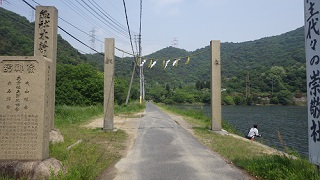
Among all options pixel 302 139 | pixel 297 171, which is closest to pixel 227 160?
pixel 297 171

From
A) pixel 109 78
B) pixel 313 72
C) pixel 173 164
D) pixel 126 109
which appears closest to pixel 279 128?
pixel 126 109

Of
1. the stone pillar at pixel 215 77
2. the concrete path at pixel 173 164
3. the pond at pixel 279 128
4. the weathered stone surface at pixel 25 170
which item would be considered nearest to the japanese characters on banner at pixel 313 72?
the concrete path at pixel 173 164

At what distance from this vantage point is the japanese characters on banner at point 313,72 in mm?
4500

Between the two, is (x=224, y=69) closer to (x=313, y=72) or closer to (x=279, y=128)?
(x=279, y=128)

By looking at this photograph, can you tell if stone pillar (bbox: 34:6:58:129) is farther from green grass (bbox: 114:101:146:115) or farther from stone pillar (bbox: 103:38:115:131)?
green grass (bbox: 114:101:146:115)

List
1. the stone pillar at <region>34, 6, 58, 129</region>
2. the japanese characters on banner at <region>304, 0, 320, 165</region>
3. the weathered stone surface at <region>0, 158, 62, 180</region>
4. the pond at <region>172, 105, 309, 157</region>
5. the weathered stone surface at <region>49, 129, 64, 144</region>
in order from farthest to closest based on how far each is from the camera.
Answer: the pond at <region>172, 105, 309, 157</region> → the stone pillar at <region>34, 6, 58, 129</region> → the weathered stone surface at <region>49, 129, 64, 144</region> → the weathered stone surface at <region>0, 158, 62, 180</region> → the japanese characters on banner at <region>304, 0, 320, 165</region>

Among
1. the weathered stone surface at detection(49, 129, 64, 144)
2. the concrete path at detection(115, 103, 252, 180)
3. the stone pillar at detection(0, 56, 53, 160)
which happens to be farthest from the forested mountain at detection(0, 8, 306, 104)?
the stone pillar at detection(0, 56, 53, 160)

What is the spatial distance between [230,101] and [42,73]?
73.2 metres

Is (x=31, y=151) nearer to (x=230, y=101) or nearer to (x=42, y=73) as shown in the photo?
(x=42, y=73)

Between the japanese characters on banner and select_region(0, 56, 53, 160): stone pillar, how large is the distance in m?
4.98

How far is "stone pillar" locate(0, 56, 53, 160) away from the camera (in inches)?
196

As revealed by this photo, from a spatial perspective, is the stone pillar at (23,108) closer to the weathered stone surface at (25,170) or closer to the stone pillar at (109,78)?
the weathered stone surface at (25,170)

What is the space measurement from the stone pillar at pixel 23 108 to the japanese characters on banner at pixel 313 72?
16.3 ft

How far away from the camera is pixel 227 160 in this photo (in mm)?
6812
